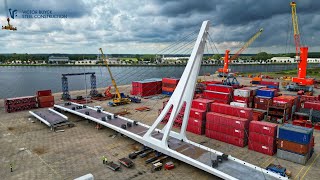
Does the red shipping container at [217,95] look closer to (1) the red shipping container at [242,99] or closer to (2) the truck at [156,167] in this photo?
(1) the red shipping container at [242,99]

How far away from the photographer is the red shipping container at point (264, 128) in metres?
26.8

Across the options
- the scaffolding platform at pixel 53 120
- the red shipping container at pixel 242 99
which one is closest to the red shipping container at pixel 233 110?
the red shipping container at pixel 242 99

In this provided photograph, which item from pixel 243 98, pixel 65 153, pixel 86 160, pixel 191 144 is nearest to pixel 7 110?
pixel 65 153

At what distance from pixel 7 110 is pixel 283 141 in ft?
173

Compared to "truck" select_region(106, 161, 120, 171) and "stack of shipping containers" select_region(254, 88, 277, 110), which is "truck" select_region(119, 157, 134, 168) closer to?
"truck" select_region(106, 161, 120, 171)

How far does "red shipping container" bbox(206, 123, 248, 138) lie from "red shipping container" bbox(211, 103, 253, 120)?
2794 millimetres

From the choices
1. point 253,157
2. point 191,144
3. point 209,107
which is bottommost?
point 253,157

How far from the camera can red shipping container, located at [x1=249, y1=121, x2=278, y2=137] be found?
2678 centimetres

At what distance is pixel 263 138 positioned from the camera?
90.4 feet

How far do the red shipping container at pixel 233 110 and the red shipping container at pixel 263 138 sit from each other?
136 inches

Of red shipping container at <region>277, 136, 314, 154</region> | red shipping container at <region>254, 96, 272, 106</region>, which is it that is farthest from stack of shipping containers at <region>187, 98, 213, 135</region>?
red shipping container at <region>254, 96, 272, 106</region>

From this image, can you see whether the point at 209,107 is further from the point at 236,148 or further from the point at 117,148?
the point at 117,148

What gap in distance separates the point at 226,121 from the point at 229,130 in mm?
1284

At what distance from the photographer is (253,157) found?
87.7 ft
